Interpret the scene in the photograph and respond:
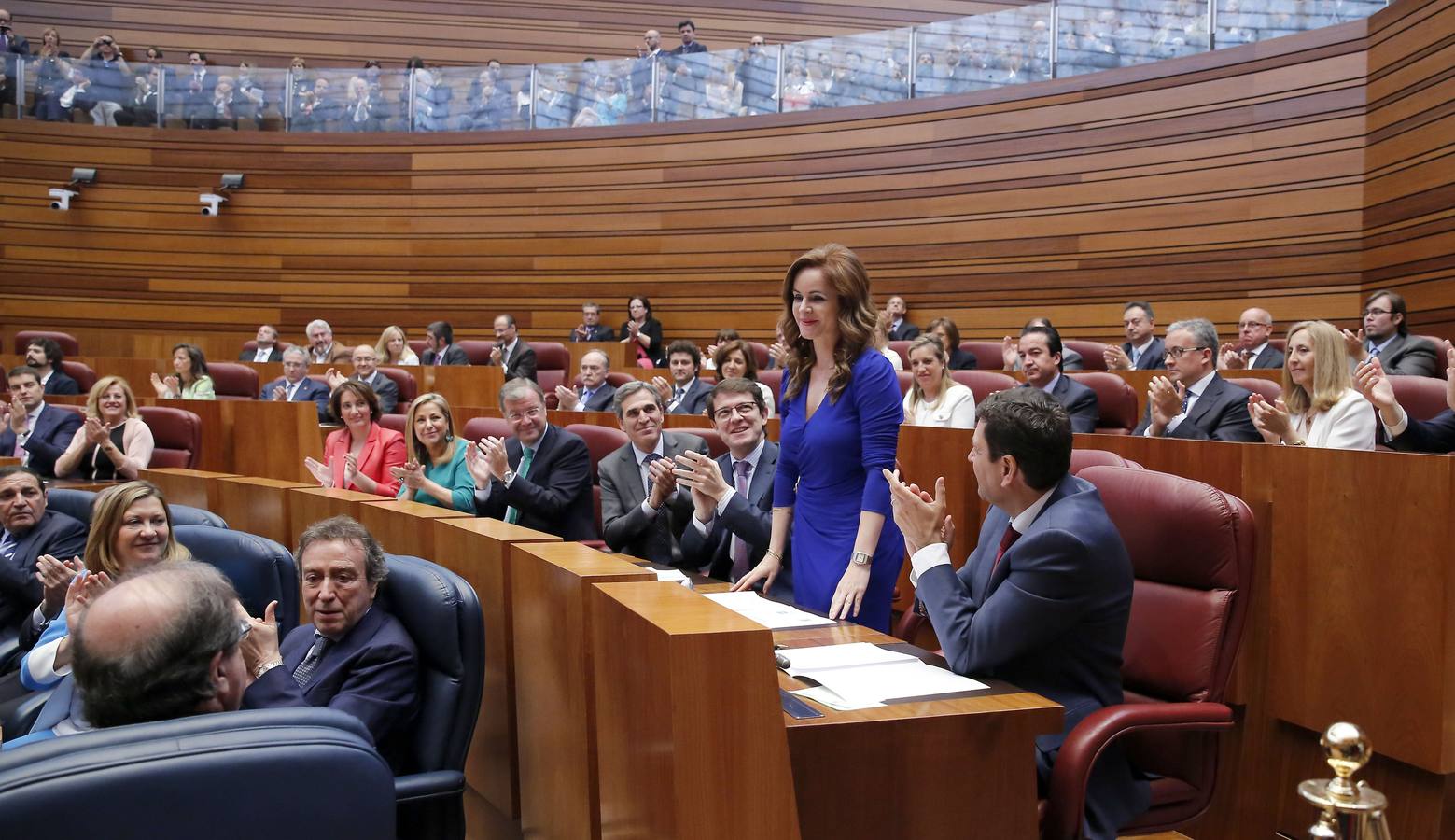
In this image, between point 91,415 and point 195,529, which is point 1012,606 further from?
point 91,415

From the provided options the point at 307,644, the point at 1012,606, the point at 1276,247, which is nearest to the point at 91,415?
the point at 307,644

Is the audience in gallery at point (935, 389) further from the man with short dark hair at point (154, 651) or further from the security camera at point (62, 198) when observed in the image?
the security camera at point (62, 198)

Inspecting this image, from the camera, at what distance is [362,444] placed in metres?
4.19

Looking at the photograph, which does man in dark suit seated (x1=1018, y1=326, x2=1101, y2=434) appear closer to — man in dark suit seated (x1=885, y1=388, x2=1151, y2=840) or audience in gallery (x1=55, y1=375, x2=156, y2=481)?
man in dark suit seated (x1=885, y1=388, x2=1151, y2=840)

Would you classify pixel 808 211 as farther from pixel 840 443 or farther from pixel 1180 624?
pixel 1180 624

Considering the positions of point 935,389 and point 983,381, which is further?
point 983,381

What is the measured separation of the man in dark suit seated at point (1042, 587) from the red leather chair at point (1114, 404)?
2712 millimetres

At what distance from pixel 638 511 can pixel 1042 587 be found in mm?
1481

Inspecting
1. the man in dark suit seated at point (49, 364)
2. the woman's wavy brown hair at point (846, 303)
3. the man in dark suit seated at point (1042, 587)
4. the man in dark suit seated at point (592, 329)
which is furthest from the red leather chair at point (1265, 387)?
the man in dark suit seated at point (49, 364)

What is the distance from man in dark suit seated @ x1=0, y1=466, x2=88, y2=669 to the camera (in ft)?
9.86

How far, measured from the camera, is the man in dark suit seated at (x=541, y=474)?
11.0 ft

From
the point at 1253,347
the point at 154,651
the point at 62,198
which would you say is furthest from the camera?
the point at 62,198

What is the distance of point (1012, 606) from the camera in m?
1.60

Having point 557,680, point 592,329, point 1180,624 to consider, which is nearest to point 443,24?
point 592,329
